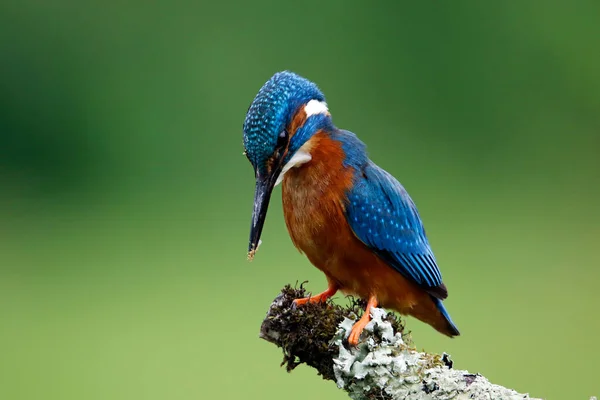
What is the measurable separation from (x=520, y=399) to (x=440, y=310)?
64 cm

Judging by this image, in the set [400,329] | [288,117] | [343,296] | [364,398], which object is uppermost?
[288,117]

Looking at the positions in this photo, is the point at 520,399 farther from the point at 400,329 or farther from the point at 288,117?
the point at 288,117

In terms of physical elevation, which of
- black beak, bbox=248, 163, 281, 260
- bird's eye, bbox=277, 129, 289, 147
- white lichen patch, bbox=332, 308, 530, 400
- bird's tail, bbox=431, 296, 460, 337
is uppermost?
bird's eye, bbox=277, 129, 289, 147

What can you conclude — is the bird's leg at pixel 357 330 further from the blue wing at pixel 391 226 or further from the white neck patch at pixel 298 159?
→ the white neck patch at pixel 298 159

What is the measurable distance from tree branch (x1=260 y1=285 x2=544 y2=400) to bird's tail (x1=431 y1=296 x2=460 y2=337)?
359mm

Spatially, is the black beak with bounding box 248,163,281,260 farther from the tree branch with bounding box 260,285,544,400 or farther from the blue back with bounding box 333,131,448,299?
the blue back with bounding box 333,131,448,299

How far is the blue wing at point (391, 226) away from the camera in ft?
5.72

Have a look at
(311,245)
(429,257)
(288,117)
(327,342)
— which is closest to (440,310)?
(429,257)

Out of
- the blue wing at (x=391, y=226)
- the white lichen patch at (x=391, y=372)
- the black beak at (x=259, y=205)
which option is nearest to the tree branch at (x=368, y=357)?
the white lichen patch at (x=391, y=372)

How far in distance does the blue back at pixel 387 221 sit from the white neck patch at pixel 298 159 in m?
0.10

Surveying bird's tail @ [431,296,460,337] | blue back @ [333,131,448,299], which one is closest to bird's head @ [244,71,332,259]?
blue back @ [333,131,448,299]

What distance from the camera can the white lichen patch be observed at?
130cm

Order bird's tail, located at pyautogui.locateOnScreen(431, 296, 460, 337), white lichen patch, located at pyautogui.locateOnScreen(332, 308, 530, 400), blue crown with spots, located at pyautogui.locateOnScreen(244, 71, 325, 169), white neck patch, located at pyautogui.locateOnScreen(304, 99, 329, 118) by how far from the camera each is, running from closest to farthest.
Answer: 1. white lichen patch, located at pyautogui.locateOnScreen(332, 308, 530, 400)
2. blue crown with spots, located at pyautogui.locateOnScreen(244, 71, 325, 169)
3. white neck patch, located at pyautogui.locateOnScreen(304, 99, 329, 118)
4. bird's tail, located at pyautogui.locateOnScreen(431, 296, 460, 337)

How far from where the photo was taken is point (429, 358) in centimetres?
137
